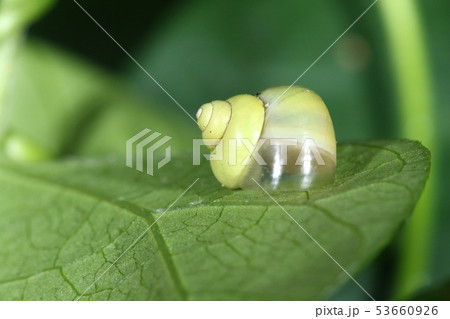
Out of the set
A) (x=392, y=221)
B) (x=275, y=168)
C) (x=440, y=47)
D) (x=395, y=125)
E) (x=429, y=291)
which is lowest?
(x=429, y=291)


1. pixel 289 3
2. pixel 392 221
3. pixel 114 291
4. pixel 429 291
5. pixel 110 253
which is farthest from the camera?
pixel 289 3

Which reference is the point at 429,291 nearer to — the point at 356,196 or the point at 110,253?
the point at 356,196

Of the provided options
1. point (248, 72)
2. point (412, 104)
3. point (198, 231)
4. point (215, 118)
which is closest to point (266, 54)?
point (248, 72)

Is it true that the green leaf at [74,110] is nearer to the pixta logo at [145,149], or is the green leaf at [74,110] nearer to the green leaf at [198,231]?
the pixta logo at [145,149]

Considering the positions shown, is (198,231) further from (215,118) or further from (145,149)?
(145,149)

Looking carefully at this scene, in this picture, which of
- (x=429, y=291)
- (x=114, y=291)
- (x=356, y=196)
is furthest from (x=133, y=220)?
(x=429, y=291)

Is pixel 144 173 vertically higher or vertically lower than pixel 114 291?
higher
